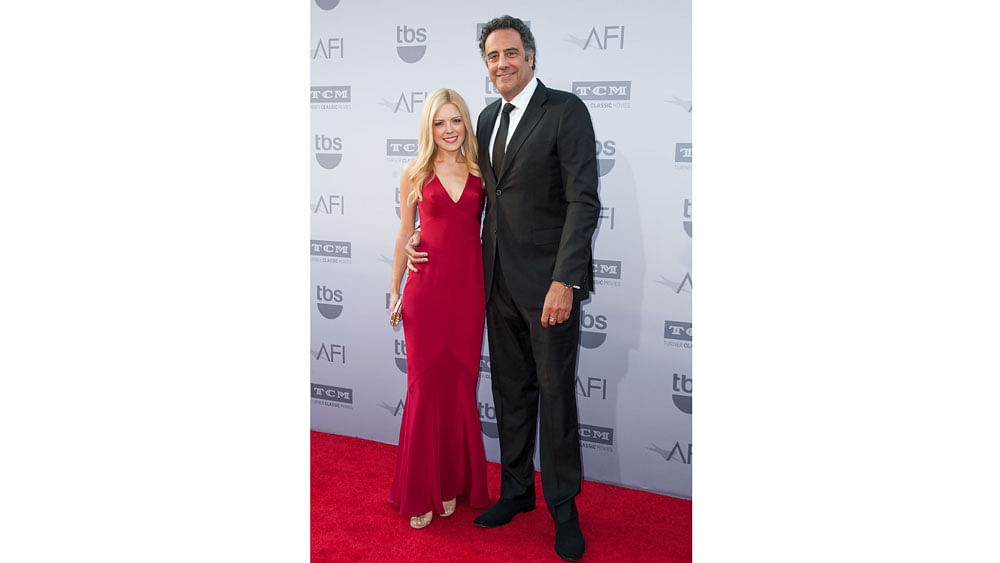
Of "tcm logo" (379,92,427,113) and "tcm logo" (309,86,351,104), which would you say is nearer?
"tcm logo" (379,92,427,113)

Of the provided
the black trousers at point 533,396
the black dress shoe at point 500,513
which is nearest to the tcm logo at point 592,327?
the black trousers at point 533,396

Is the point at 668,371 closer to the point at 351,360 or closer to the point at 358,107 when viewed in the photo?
the point at 351,360

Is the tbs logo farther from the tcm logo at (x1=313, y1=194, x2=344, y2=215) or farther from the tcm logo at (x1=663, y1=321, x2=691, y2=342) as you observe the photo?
the tcm logo at (x1=313, y1=194, x2=344, y2=215)

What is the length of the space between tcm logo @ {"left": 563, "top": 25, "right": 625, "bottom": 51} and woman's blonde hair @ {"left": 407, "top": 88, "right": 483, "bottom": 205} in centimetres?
71

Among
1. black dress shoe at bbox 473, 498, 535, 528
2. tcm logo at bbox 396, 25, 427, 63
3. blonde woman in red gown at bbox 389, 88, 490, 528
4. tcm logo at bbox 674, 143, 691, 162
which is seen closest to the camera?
blonde woman in red gown at bbox 389, 88, 490, 528

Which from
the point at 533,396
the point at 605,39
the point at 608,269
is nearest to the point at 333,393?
the point at 533,396

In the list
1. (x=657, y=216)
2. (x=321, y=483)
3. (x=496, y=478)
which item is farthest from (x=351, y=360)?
(x=657, y=216)

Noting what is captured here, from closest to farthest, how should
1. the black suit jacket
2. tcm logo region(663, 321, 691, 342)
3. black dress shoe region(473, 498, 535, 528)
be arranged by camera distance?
the black suit jacket → black dress shoe region(473, 498, 535, 528) → tcm logo region(663, 321, 691, 342)

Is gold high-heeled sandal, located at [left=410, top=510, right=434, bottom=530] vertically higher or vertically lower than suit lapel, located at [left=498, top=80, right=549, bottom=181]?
lower

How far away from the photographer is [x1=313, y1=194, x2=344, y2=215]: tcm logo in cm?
350

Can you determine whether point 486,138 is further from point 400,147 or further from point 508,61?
point 400,147

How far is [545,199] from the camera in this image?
7.53 feet

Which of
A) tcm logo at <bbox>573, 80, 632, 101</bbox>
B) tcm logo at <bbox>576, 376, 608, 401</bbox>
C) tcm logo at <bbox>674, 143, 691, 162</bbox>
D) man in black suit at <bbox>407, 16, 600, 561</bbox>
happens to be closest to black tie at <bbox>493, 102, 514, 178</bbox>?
man in black suit at <bbox>407, 16, 600, 561</bbox>

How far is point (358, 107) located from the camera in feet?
11.1
